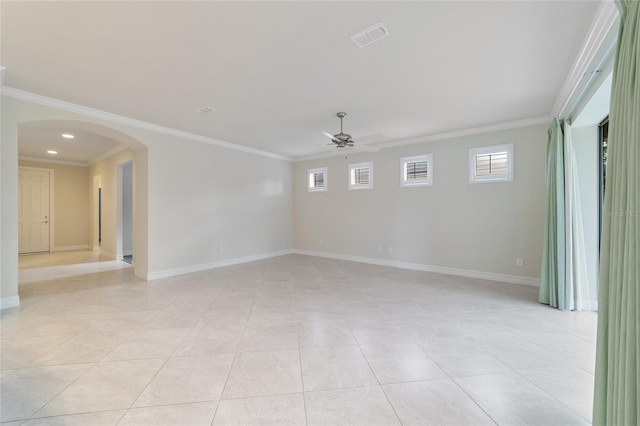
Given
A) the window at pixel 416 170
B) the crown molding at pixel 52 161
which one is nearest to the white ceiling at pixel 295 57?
the window at pixel 416 170

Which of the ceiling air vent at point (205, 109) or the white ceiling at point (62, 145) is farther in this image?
the white ceiling at point (62, 145)

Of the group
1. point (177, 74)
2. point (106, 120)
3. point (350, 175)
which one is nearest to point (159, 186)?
point (106, 120)

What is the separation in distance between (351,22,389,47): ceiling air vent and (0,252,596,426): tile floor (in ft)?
9.73

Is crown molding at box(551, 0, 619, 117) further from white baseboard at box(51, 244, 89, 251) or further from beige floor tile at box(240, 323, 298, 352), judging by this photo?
white baseboard at box(51, 244, 89, 251)

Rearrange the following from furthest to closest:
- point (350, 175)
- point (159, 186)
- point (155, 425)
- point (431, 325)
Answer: point (350, 175)
point (159, 186)
point (431, 325)
point (155, 425)

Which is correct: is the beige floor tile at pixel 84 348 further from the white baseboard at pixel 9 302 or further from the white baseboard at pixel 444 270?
the white baseboard at pixel 444 270

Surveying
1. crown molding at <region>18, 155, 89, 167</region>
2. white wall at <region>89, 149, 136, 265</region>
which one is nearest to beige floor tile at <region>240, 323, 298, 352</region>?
white wall at <region>89, 149, 136, 265</region>

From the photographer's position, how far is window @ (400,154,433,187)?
5.91m

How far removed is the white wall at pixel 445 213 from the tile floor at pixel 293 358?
1085mm

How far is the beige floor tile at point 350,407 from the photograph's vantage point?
66.2 inches

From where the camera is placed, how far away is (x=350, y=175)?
7.16 meters

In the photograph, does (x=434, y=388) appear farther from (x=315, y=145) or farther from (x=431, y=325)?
(x=315, y=145)

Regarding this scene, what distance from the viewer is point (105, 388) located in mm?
1999

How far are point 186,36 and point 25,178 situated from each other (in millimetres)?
9118
